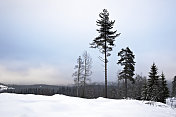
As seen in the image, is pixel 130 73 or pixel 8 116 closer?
pixel 8 116

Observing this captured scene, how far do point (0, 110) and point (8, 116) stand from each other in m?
0.56

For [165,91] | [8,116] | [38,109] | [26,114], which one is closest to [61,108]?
[38,109]

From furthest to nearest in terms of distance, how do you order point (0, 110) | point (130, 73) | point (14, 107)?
1. point (130, 73)
2. point (14, 107)
3. point (0, 110)

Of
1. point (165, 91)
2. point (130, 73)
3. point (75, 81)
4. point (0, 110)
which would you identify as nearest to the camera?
point (0, 110)

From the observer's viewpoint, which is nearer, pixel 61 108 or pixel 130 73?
pixel 61 108

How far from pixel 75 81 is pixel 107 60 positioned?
1280 centimetres

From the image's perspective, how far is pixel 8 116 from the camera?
13.2 ft

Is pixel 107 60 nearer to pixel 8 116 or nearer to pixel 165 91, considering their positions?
pixel 8 116

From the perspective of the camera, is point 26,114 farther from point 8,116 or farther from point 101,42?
point 101,42

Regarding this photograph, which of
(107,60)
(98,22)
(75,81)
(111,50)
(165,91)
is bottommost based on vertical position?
(165,91)

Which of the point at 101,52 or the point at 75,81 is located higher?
the point at 101,52

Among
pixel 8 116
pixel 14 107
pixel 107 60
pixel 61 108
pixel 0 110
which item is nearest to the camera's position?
pixel 8 116

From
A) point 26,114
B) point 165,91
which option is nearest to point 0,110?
point 26,114

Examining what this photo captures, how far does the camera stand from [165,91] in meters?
36.2
